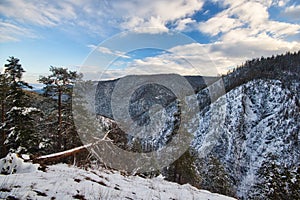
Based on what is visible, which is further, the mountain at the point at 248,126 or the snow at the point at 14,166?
the mountain at the point at 248,126

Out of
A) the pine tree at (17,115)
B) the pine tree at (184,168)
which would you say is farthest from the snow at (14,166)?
the pine tree at (184,168)

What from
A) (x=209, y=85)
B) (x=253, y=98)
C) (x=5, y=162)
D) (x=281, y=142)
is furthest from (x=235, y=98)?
(x=5, y=162)

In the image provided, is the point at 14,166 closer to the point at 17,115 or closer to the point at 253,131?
the point at 17,115

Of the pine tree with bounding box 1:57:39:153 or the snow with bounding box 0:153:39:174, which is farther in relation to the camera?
the pine tree with bounding box 1:57:39:153

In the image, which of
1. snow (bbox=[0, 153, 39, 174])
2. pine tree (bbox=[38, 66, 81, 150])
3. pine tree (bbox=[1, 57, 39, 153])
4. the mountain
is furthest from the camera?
the mountain

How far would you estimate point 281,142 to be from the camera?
94938 millimetres

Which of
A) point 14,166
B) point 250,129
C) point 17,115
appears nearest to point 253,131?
point 250,129

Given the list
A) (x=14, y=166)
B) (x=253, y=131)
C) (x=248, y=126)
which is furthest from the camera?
(x=248, y=126)

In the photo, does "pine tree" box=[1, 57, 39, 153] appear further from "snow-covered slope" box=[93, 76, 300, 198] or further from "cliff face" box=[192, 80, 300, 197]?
"cliff face" box=[192, 80, 300, 197]

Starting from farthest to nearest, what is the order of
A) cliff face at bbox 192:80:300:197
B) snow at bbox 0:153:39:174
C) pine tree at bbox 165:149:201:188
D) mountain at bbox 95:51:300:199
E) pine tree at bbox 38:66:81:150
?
1. cliff face at bbox 192:80:300:197
2. mountain at bbox 95:51:300:199
3. pine tree at bbox 165:149:201:188
4. pine tree at bbox 38:66:81:150
5. snow at bbox 0:153:39:174

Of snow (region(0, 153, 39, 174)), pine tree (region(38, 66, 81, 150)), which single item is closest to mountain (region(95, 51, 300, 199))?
pine tree (region(38, 66, 81, 150))

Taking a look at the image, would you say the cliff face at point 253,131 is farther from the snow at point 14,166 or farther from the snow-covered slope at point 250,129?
the snow at point 14,166

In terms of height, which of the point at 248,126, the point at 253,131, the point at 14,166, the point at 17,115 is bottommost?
the point at 253,131

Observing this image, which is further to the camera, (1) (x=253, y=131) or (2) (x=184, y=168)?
(1) (x=253, y=131)
